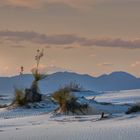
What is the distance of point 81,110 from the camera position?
55.9ft

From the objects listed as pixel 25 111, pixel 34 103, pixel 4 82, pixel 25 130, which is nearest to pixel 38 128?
pixel 25 130

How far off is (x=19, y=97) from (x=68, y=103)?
3.64m

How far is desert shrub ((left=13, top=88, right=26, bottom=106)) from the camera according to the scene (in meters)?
20.2

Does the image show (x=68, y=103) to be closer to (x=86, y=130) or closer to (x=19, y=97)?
(x=19, y=97)

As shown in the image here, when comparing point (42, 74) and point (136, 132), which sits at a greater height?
point (42, 74)

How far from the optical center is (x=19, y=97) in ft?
66.4

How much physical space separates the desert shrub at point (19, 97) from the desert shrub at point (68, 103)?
2700 millimetres

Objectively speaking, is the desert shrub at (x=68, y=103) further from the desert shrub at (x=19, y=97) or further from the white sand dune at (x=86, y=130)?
the desert shrub at (x=19, y=97)

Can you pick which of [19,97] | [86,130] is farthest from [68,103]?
[86,130]

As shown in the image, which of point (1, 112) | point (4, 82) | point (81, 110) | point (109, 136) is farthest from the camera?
point (4, 82)

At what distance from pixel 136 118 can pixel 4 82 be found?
435 ft

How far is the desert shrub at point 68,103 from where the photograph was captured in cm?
1684

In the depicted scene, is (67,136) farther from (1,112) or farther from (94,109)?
(1,112)

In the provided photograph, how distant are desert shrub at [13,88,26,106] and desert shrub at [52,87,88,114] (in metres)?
2.70
